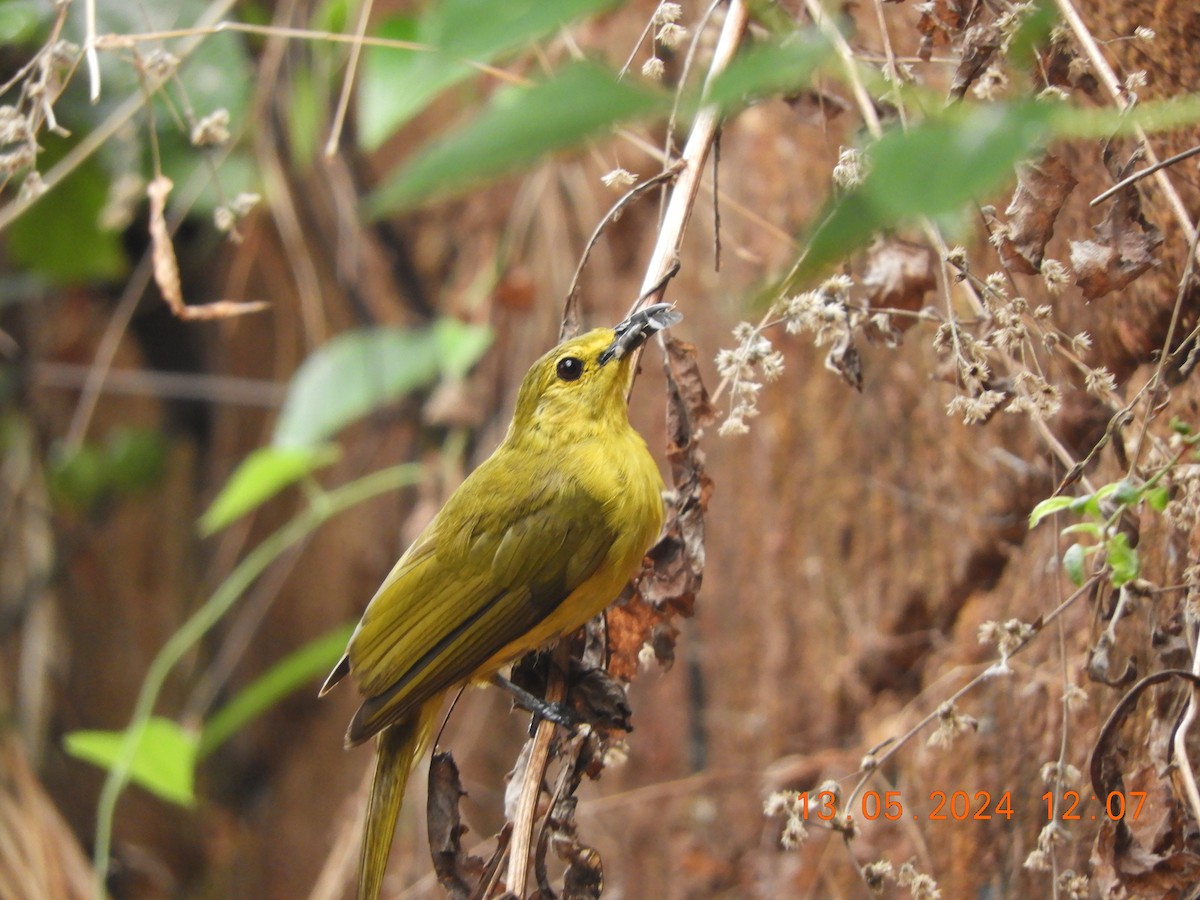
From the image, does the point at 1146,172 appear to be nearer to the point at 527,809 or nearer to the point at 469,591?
the point at 527,809

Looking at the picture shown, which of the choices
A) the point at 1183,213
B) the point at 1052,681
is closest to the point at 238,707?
the point at 1052,681

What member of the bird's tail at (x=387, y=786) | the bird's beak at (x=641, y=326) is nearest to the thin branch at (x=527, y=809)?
the bird's tail at (x=387, y=786)

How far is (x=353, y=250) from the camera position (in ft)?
14.4

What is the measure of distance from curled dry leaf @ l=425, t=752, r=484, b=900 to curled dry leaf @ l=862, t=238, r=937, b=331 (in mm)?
920

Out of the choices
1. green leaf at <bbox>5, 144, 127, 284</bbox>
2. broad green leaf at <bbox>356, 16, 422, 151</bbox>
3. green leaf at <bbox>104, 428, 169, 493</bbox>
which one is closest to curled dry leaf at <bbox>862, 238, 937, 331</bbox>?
broad green leaf at <bbox>356, 16, 422, 151</bbox>

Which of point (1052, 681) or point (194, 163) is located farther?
point (194, 163)

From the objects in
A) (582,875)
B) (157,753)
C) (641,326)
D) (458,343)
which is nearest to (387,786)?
(582,875)

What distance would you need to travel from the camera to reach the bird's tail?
194 centimetres

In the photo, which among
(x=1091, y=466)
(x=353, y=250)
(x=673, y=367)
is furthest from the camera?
(x=353, y=250)

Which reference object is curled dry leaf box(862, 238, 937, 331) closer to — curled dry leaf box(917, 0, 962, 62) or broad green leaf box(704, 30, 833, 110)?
curled dry leaf box(917, 0, 962, 62)

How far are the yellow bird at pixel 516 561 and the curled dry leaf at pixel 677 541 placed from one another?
135mm

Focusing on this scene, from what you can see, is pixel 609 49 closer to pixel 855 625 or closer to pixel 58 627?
pixel 855 625

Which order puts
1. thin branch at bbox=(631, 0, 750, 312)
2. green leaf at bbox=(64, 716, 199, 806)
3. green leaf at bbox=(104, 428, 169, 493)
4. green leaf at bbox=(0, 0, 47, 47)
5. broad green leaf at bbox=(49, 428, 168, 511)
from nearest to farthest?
thin branch at bbox=(631, 0, 750, 312) < green leaf at bbox=(0, 0, 47, 47) < green leaf at bbox=(64, 716, 199, 806) < broad green leaf at bbox=(49, 428, 168, 511) < green leaf at bbox=(104, 428, 169, 493)

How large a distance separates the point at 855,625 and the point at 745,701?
51 centimetres
